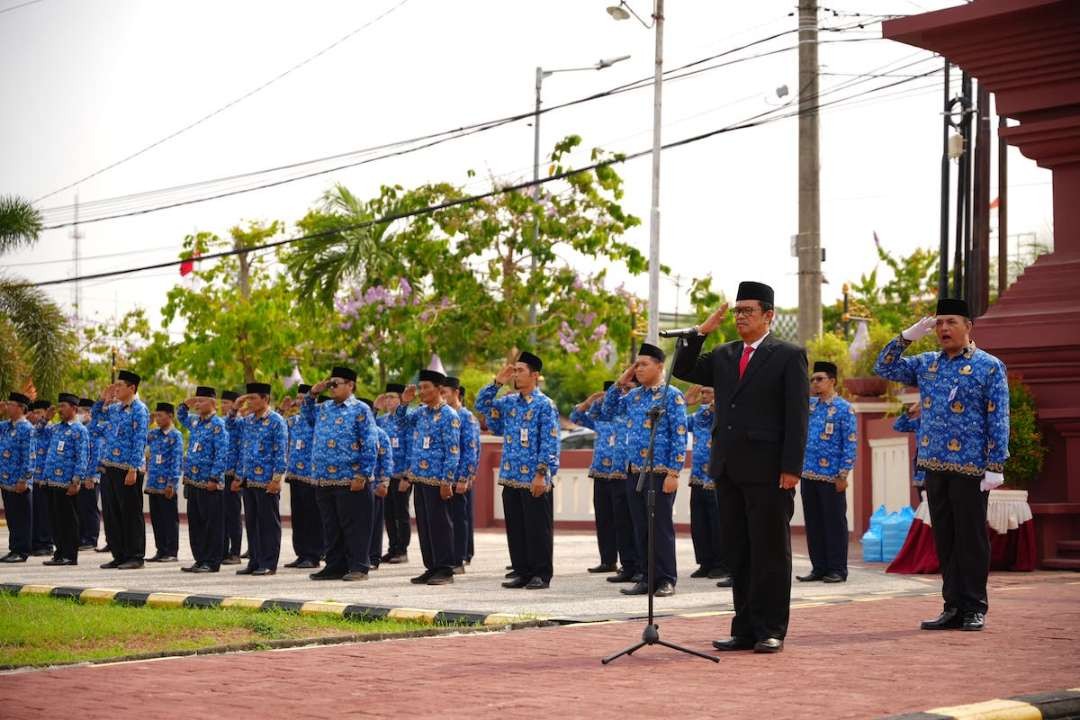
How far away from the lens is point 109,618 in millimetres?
10070

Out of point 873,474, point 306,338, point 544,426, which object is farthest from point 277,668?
point 306,338

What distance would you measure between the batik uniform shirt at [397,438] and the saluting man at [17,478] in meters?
4.71

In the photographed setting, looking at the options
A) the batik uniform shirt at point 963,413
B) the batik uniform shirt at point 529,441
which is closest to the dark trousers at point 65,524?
the batik uniform shirt at point 529,441

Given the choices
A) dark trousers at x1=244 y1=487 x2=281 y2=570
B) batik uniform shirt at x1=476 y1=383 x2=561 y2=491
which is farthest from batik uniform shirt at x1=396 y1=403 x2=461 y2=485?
dark trousers at x1=244 y1=487 x2=281 y2=570

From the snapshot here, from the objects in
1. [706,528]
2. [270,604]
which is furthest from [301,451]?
[270,604]

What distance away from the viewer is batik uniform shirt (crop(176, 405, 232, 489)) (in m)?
16.0

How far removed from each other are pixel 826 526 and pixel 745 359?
5836 millimetres

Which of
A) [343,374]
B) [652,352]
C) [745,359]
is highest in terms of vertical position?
[652,352]

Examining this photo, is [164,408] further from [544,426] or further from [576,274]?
[576,274]

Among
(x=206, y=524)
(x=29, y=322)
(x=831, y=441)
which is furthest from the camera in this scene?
(x=29, y=322)

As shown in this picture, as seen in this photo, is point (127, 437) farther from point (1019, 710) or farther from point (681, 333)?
point (1019, 710)

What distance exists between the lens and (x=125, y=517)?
1638 centimetres

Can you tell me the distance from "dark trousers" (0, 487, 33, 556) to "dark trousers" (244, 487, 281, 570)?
4.49 m

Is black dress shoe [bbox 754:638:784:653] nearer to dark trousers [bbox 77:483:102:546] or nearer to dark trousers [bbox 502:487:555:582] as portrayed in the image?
dark trousers [bbox 502:487:555:582]
